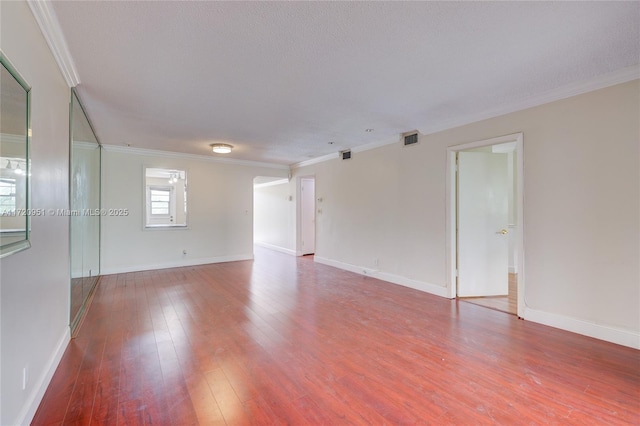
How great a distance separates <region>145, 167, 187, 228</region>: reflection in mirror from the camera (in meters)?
7.82

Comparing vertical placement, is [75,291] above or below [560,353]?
above

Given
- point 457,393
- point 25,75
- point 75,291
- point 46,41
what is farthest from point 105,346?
point 457,393

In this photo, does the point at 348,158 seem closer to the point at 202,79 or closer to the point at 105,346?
the point at 202,79

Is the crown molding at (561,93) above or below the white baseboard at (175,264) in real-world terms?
above

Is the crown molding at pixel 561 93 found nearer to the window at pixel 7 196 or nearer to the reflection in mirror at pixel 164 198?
the window at pixel 7 196

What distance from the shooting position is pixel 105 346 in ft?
8.34

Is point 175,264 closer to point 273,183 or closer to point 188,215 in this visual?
point 188,215

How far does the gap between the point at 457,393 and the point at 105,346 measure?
2.95 m

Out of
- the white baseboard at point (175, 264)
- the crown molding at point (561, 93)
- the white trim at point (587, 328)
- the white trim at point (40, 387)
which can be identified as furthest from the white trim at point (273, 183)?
the white trim at point (587, 328)

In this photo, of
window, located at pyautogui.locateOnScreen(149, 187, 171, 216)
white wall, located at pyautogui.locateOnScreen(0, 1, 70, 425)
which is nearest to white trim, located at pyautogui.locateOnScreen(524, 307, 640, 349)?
white wall, located at pyautogui.locateOnScreen(0, 1, 70, 425)

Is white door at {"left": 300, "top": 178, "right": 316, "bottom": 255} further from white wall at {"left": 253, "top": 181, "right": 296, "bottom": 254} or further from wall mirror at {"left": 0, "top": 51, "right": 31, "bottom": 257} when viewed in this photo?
wall mirror at {"left": 0, "top": 51, "right": 31, "bottom": 257}

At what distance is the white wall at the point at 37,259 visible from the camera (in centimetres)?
140

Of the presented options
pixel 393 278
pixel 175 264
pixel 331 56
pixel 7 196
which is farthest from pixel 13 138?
pixel 175 264

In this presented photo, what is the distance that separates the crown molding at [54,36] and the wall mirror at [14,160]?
1.65 ft
